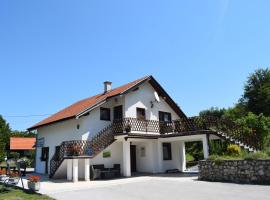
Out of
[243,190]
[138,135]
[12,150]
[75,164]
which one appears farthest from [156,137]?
[12,150]

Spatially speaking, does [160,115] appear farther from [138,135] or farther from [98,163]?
[98,163]

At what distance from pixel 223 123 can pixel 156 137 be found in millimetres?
4723

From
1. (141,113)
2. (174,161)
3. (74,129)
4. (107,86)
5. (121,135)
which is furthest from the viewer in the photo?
(107,86)

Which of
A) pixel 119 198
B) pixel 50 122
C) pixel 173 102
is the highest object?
pixel 173 102

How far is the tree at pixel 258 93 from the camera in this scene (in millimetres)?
38719

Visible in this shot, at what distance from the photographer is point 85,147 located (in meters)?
18.0

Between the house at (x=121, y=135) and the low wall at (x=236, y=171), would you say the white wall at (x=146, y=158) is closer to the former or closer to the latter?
the house at (x=121, y=135)

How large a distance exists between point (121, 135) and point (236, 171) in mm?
7644

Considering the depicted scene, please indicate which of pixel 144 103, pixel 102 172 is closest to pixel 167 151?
pixel 144 103

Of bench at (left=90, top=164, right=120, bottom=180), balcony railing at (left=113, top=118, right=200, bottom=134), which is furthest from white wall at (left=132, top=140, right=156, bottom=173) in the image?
bench at (left=90, top=164, right=120, bottom=180)

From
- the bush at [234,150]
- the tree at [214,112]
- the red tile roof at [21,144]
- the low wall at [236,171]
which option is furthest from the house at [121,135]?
the tree at [214,112]

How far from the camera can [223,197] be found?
9.54m

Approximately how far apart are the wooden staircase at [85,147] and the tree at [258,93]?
87.7 feet

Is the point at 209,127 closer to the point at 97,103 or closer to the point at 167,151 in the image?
the point at 167,151
